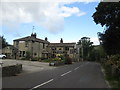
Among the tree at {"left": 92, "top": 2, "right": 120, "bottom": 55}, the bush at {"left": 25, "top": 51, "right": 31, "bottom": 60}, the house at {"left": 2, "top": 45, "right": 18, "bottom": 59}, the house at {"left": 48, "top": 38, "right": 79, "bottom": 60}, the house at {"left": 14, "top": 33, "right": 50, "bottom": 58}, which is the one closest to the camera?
the tree at {"left": 92, "top": 2, "right": 120, "bottom": 55}

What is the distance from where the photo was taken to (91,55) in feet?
396

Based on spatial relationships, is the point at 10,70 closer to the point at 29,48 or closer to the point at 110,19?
the point at 110,19

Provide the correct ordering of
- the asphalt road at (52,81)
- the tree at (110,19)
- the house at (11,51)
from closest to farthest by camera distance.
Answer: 1. the asphalt road at (52,81)
2. the tree at (110,19)
3. the house at (11,51)

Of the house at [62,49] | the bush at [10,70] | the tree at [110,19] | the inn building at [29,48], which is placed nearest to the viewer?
the bush at [10,70]

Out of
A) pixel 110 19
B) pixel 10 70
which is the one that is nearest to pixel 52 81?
pixel 10 70

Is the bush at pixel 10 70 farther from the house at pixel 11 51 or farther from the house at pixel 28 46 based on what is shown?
the house at pixel 11 51

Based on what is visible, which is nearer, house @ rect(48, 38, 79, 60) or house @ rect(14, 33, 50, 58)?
house @ rect(14, 33, 50, 58)

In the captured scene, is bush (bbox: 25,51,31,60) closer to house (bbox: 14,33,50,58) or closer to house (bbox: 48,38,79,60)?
house (bbox: 14,33,50,58)

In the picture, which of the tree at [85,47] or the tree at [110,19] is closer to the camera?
the tree at [110,19]

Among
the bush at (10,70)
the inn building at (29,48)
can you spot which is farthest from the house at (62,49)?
the bush at (10,70)

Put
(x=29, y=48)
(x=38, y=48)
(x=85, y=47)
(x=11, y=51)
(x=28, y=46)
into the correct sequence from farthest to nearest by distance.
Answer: (x=85, y=47)
(x=38, y=48)
(x=11, y=51)
(x=28, y=46)
(x=29, y=48)

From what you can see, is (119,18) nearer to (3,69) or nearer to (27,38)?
(3,69)

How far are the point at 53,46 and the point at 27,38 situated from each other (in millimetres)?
18584

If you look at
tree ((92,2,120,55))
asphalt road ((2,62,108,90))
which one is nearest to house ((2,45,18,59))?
tree ((92,2,120,55))
